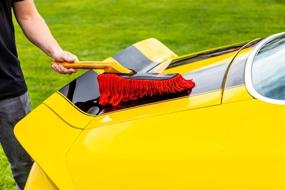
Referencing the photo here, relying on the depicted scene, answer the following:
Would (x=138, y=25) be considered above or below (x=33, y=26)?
below

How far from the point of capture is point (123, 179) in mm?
1931

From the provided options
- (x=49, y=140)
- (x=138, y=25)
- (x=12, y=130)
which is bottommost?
(x=138, y=25)

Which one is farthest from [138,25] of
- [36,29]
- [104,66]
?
[104,66]

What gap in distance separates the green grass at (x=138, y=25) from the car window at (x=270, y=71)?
3.68m

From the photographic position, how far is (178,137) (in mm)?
1924

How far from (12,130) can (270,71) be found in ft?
4.04

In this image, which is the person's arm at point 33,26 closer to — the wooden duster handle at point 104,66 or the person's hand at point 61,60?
the person's hand at point 61,60

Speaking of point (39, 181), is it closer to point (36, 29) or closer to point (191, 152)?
point (191, 152)

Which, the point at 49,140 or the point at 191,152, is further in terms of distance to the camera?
the point at 49,140

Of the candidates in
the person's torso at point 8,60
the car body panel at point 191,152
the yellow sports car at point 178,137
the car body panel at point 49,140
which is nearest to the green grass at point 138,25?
the person's torso at point 8,60

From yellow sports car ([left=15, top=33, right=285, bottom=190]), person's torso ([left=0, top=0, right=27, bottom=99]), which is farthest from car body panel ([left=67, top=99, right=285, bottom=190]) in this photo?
person's torso ([left=0, top=0, right=27, bottom=99])

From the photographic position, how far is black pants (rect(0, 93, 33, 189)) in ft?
9.05

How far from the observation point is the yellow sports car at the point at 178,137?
1.83 metres

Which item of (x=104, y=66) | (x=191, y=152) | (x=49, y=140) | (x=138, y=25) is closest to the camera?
(x=191, y=152)
